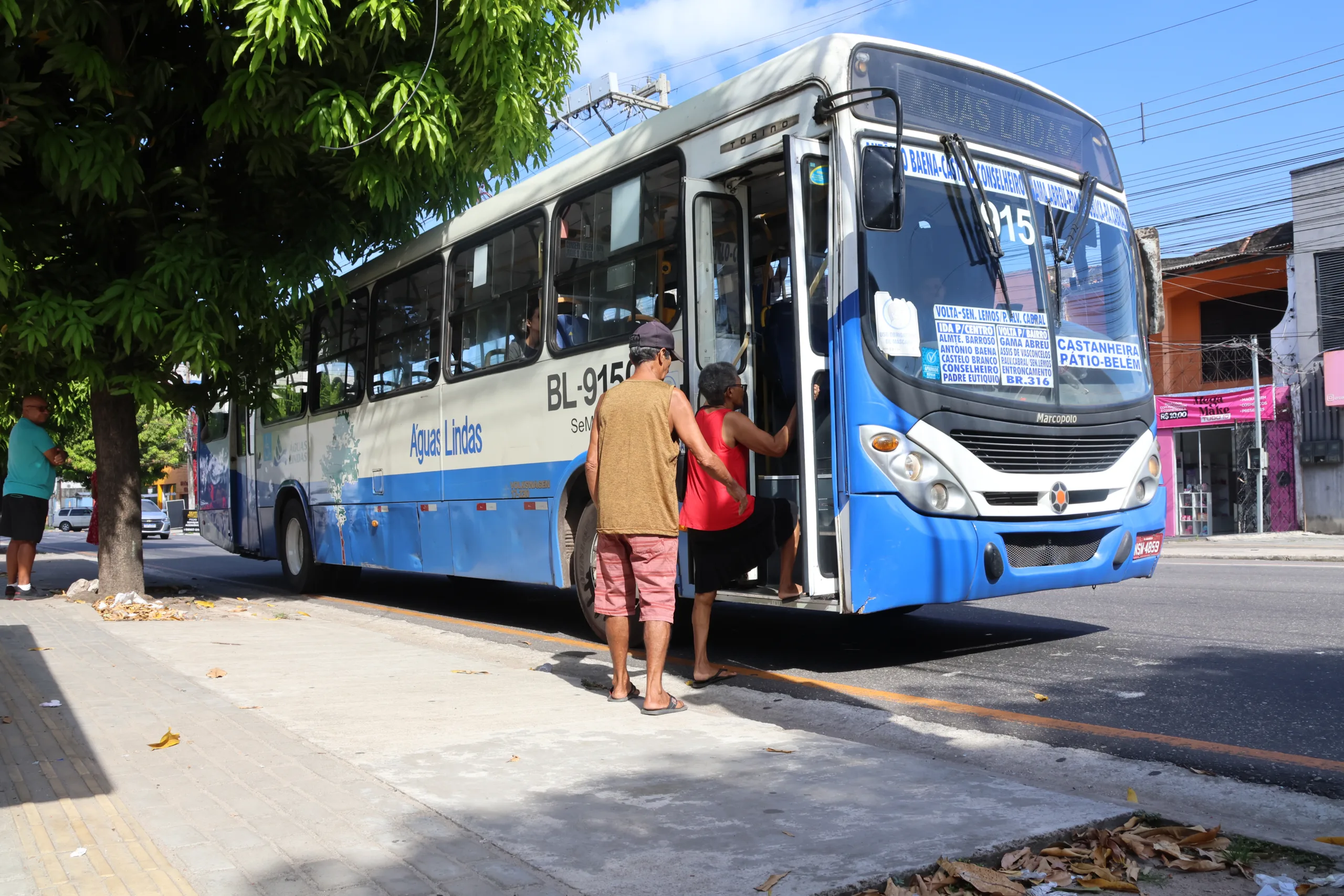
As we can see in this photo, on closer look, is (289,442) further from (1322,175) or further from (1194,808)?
(1322,175)

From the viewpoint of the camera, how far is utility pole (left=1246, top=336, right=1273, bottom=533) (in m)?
23.8

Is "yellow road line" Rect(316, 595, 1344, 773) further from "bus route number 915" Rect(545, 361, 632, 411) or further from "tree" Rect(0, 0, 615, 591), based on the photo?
"tree" Rect(0, 0, 615, 591)

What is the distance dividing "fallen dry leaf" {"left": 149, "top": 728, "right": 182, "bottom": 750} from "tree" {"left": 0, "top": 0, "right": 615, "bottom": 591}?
4355mm

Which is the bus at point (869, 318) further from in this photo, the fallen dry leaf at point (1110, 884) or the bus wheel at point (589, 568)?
the fallen dry leaf at point (1110, 884)

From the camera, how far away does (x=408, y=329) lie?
10.6 metres

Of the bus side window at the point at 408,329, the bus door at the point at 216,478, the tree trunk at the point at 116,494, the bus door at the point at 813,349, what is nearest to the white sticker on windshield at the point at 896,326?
the bus door at the point at 813,349

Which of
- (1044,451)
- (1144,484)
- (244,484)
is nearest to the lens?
(1044,451)

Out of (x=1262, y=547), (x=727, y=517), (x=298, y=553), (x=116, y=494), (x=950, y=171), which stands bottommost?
(x=1262, y=547)

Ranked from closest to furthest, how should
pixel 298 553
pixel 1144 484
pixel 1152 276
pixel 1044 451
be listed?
pixel 1044 451, pixel 1144 484, pixel 1152 276, pixel 298 553

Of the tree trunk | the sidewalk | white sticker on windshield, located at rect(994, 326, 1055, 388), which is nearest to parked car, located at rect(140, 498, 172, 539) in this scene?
the tree trunk

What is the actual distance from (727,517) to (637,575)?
27.2 inches

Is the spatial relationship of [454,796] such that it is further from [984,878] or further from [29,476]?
[29,476]

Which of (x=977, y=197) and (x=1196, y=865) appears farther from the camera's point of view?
(x=977, y=197)

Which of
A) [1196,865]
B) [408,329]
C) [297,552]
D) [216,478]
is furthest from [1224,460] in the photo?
[1196,865]
